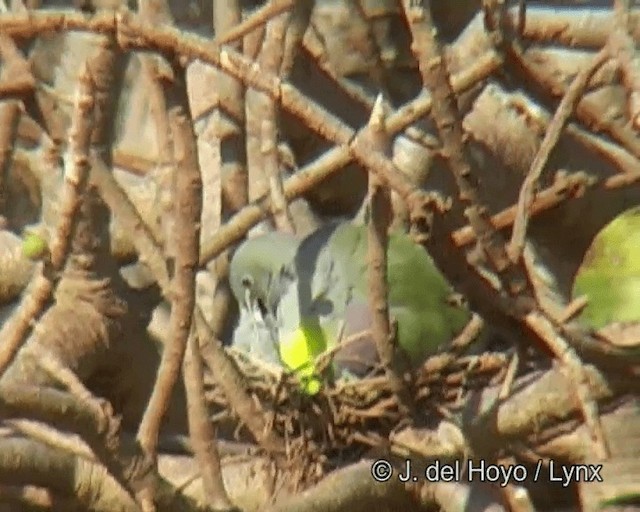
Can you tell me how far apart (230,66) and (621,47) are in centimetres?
27

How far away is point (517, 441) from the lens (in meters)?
1.06

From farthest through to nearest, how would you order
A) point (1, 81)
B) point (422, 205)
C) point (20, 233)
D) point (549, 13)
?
point (549, 13), point (20, 233), point (1, 81), point (422, 205)

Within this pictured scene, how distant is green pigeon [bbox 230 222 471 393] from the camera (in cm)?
145

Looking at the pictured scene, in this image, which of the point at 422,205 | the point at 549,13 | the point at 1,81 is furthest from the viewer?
the point at 549,13

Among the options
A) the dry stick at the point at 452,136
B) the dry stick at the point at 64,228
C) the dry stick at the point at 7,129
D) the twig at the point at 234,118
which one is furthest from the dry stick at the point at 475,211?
the twig at the point at 234,118

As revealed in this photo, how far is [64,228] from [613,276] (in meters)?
0.60

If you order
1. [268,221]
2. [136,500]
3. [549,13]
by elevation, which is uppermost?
[549,13]

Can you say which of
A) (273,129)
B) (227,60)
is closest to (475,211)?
(227,60)

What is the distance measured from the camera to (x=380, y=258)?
102 centimetres

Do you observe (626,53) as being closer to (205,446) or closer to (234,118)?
(205,446)

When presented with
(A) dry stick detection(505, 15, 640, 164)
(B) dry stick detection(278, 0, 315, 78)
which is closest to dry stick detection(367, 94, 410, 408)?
(A) dry stick detection(505, 15, 640, 164)

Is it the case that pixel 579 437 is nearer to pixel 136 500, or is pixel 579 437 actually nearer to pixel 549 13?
pixel 136 500

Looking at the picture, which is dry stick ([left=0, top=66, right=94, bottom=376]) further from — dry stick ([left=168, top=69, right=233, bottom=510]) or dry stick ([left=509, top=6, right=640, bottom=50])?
dry stick ([left=509, top=6, right=640, bottom=50])


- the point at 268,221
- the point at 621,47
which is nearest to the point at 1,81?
the point at 268,221
